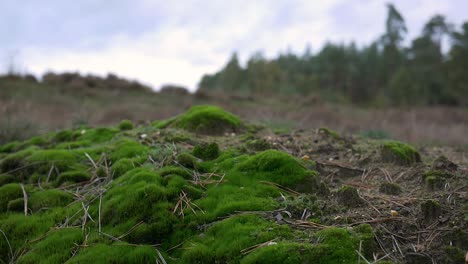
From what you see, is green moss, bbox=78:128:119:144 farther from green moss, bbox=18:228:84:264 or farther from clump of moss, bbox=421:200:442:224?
clump of moss, bbox=421:200:442:224

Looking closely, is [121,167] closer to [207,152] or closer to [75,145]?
[207,152]

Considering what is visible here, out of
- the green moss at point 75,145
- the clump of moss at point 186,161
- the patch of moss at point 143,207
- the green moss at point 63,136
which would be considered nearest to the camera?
the patch of moss at point 143,207

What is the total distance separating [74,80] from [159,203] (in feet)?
88.0

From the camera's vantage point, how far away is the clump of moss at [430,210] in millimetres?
3057

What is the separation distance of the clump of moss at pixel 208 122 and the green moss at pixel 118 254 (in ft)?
10.1

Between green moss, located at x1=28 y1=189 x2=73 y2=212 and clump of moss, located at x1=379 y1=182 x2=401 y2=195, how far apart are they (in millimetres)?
3396

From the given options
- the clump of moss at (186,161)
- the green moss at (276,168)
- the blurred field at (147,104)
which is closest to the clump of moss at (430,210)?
the green moss at (276,168)

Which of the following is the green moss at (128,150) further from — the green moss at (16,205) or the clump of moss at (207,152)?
the green moss at (16,205)

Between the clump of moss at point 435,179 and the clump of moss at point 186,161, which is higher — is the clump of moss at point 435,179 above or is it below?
below

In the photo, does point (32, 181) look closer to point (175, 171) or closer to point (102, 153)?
point (102, 153)

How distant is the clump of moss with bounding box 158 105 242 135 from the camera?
236 inches

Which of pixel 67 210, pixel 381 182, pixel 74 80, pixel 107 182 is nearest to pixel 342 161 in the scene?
pixel 381 182

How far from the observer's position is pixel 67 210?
3828 millimetres

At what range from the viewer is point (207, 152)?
462cm
